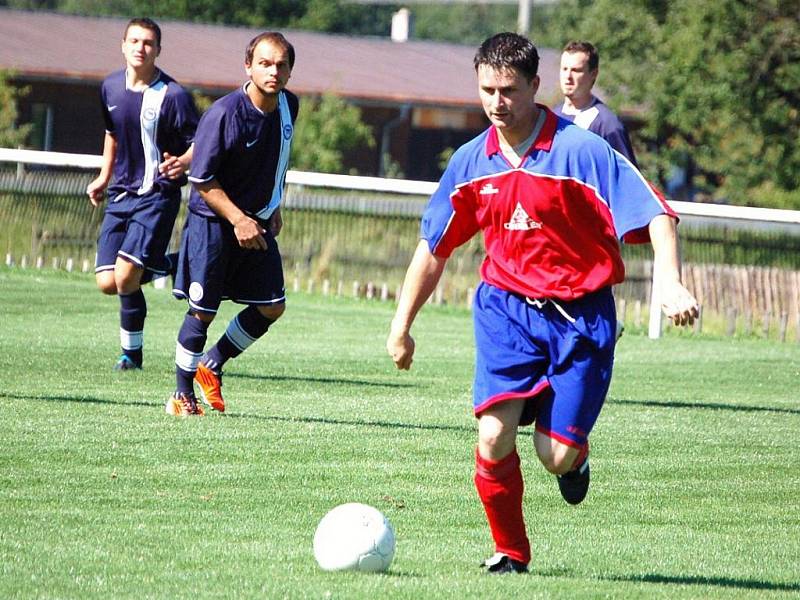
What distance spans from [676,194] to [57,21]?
21.9m

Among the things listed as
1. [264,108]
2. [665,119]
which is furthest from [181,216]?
[665,119]

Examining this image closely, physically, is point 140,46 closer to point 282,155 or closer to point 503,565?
point 282,155

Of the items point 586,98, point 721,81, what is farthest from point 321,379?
point 721,81

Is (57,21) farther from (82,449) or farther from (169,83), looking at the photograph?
(82,449)

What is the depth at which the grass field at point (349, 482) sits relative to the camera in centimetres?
546

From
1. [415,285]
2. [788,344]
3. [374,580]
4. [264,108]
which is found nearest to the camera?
[374,580]

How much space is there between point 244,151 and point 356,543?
3939 millimetres

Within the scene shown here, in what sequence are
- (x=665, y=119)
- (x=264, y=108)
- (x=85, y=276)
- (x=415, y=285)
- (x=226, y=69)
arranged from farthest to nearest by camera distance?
1. (x=226, y=69)
2. (x=665, y=119)
3. (x=85, y=276)
4. (x=264, y=108)
5. (x=415, y=285)

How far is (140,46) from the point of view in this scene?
411 inches

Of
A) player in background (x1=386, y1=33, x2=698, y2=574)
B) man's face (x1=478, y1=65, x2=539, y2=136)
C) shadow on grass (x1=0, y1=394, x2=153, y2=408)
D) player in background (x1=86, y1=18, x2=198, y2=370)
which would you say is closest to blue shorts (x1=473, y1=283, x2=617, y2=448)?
player in background (x1=386, y1=33, x2=698, y2=574)

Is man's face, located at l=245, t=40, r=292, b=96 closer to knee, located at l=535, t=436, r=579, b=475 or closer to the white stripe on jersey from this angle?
the white stripe on jersey

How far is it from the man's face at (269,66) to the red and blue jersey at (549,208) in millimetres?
3168

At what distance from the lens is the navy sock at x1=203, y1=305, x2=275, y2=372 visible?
949cm

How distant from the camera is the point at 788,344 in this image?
51.9ft
